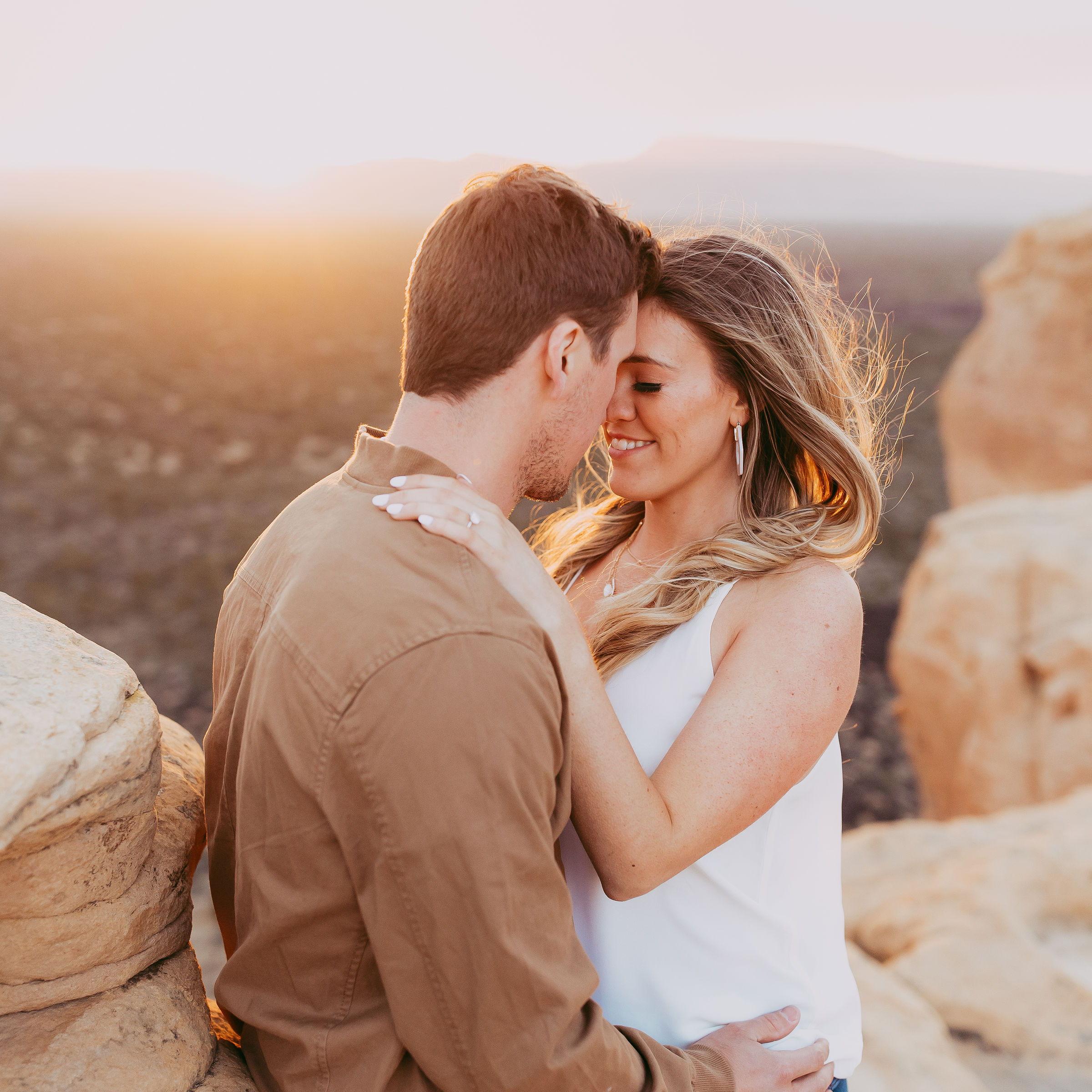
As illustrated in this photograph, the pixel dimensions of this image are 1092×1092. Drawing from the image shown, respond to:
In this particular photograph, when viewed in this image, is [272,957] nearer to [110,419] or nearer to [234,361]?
[110,419]

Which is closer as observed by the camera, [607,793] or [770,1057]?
[607,793]

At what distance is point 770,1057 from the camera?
1.76 meters

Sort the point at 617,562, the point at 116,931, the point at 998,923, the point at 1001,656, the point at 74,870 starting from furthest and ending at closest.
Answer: the point at 1001,656 → the point at 998,923 → the point at 617,562 → the point at 116,931 → the point at 74,870

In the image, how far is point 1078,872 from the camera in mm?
4090

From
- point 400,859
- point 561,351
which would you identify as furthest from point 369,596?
point 561,351

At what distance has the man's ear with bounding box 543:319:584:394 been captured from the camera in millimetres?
1618

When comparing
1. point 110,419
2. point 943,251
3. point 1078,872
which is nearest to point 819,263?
point 1078,872

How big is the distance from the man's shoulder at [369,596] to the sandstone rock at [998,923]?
3138 millimetres

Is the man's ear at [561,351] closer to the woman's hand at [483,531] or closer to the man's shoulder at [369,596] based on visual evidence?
the woman's hand at [483,531]

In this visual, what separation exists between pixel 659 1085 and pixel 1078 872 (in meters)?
3.41

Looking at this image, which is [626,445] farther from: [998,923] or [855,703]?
[855,703]

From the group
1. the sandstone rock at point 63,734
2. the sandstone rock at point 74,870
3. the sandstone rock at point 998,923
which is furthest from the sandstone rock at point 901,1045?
the sandstone rock at point 63,734

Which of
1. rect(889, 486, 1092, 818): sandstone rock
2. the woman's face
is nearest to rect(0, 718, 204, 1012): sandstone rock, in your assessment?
the woman's face

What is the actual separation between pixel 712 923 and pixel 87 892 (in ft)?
3.75
